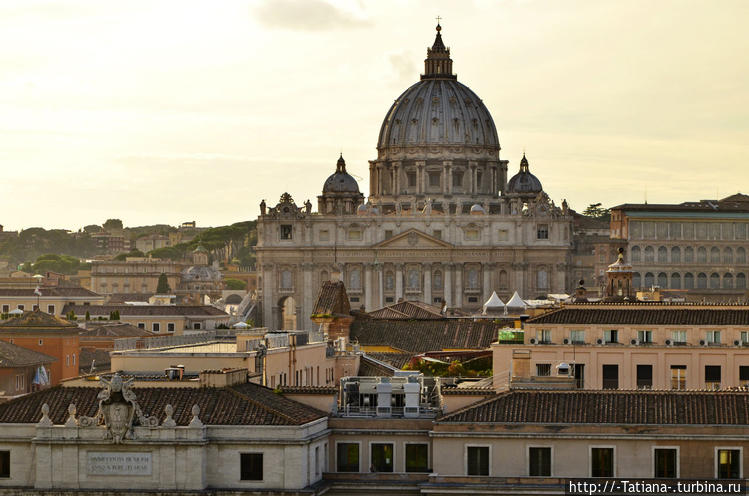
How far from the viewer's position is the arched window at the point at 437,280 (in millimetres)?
183500

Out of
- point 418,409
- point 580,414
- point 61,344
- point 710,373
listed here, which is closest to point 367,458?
point 418,409

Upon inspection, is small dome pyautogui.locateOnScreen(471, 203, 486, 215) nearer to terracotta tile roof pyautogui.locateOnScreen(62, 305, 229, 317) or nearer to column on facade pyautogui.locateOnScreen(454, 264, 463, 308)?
column on facade pyautogui.locateOnScreen(454, 264, 463, 308)

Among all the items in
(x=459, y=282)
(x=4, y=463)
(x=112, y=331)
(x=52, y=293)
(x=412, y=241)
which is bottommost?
(x=4, y=463)

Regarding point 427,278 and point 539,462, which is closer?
point 539,462

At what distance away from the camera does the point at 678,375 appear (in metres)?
56.6

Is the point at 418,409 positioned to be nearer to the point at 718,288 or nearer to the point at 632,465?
the point at 632,465

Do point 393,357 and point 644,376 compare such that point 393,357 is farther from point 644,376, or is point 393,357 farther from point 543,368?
point 644,376

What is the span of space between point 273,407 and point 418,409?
3.32 m

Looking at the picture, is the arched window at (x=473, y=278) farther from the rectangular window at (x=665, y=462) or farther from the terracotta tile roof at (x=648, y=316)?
the rectangular window at (x=665, y=462)

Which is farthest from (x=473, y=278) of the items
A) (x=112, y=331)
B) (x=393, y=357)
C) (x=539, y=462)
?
(x=539, y=462)

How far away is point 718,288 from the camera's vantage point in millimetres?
182500

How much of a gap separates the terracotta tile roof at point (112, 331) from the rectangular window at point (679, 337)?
5345 centimetres

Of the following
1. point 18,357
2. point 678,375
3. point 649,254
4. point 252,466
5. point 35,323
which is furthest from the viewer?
point 649,254

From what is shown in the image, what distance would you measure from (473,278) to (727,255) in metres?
21.7
